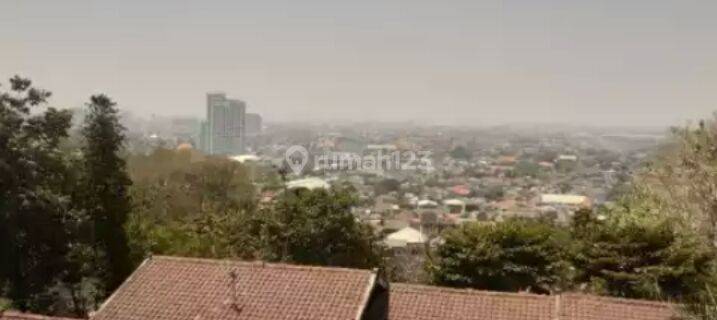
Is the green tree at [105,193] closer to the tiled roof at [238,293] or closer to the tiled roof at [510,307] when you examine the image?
the tiled roof at [238,293]

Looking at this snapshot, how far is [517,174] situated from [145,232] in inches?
5399

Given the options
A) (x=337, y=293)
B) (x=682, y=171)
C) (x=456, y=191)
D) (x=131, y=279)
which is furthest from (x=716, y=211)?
(x=456, y=191)

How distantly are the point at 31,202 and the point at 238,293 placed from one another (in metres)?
7.90

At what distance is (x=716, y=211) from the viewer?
21688mm

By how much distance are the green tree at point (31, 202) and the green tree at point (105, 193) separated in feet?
4.70

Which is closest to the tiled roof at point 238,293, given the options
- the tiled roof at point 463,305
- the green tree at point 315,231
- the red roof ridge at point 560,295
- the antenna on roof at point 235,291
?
the antenna on roof at point 235,291

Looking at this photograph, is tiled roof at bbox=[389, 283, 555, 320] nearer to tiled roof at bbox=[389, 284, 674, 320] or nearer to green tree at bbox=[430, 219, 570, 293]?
tiled roof at bbox=[389, 284, 674, 320]

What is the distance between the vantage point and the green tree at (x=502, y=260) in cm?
2059

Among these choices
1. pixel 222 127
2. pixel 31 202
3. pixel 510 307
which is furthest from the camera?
pixel 222 127

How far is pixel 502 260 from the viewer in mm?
20781

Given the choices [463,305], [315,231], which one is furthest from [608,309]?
[315,231]

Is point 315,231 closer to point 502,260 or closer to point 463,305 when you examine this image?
point 502,260

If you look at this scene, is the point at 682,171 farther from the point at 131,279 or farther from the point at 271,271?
the point at 131,279

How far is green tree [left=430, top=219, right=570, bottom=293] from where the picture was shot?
67.6 feet
